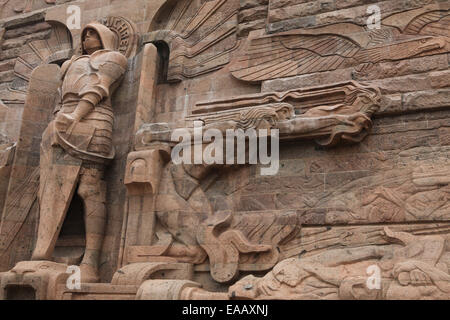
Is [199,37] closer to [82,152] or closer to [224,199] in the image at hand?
[82,152]

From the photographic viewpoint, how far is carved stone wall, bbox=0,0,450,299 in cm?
632

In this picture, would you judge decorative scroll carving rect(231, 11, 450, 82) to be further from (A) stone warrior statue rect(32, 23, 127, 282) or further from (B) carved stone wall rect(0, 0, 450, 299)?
(A) stone warrior statue rect(32, 23, 127, 282)

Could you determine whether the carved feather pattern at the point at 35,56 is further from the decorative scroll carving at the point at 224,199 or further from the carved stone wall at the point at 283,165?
the decorative scroll carving at the point at 224,199

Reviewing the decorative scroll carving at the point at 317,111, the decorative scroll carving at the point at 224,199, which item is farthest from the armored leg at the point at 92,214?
the decorative scroll carving at the point at 317,111

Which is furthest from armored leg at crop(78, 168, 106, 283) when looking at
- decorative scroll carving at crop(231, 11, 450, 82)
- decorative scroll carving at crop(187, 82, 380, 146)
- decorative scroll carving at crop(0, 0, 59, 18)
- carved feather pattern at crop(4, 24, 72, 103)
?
decorative scroll carving at crop(0, 0, 59, 18)

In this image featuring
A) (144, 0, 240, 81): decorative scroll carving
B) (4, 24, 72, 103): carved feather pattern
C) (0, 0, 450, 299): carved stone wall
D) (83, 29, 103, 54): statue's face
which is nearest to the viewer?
(0, 0, 450, 299): carved stone wall

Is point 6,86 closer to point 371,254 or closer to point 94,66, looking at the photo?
point 94,66

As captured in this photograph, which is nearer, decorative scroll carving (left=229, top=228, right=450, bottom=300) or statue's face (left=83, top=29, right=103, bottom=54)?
decorative scroll carving (left=229, top=228, right=450, bottom=300)

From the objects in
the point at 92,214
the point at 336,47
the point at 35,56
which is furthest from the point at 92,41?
the point at 336,47

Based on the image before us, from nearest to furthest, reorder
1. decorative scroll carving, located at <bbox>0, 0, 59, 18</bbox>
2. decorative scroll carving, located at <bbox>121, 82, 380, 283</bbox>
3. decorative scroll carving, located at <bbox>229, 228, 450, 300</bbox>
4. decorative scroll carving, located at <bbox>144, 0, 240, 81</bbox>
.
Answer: decorative scroll carving, located at <bbox>229, 228, 450, 300</bbox> < decorative scroll carving, located at <bbox>121, 82, 380, 283</bbox> < decorative scroll carving, located at <bbox>144, 0, 240, 81</bbox> < decorative scroll carving, located at <bbox>0, 0, 59, 18</bbox>

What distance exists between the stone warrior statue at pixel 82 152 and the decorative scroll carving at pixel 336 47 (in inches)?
79.3

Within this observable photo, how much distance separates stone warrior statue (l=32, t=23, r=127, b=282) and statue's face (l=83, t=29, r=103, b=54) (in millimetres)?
290

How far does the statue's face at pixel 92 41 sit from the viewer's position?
359 inches
